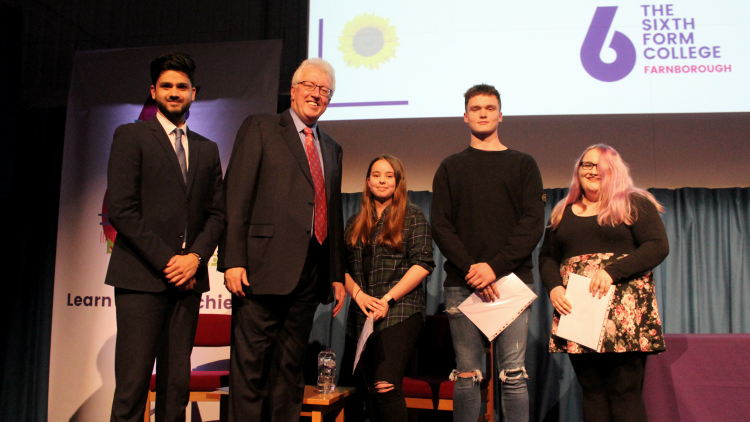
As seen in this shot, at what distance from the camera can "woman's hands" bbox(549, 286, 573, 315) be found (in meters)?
2.04

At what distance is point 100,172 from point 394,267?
2.41 metres

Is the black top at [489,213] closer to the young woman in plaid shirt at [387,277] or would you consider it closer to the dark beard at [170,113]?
the young woman in plaid shirt at [387,277]

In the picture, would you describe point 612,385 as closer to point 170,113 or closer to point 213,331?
point 170,113

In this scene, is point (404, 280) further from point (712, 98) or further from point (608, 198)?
point (712, 98)

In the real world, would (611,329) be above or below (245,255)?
below

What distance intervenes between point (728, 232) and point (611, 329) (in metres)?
1.93

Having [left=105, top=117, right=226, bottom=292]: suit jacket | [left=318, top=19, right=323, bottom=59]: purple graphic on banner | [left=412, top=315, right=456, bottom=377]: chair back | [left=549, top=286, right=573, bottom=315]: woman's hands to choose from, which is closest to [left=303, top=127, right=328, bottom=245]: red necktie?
[left=105, top=117, right=226, bottom=292]: suit jacket

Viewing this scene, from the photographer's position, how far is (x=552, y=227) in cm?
226

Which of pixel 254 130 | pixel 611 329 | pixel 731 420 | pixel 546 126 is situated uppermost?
pixel 546 126

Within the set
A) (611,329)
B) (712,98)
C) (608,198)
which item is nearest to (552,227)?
(608,198)

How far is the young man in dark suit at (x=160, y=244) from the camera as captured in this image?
1.67 m

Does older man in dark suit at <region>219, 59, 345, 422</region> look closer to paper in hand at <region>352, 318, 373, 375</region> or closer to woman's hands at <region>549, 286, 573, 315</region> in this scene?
paper in hand at <region>352, 318, 373, 375</region>

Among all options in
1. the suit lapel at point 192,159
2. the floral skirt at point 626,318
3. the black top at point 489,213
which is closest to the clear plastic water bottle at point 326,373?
the black top at point 489,213

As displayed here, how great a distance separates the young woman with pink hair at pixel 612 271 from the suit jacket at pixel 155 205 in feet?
4.61
